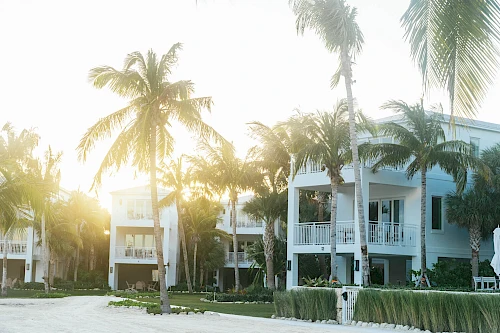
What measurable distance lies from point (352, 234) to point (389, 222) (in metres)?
1.61

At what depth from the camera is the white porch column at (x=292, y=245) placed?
30938mm

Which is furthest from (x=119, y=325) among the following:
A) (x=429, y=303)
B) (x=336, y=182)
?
(x=336, y=182)

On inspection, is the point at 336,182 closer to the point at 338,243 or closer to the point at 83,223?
the point at 338,243

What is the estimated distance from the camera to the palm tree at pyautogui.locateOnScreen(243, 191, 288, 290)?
3534 cm

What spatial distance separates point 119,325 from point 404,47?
14768 mm

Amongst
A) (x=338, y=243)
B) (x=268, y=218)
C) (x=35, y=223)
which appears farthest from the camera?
(x=35, y=223)

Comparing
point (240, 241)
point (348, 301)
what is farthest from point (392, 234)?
point (240, 241)

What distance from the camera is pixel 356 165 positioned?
24078 mm

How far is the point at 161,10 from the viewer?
611cm

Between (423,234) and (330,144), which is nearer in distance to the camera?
(423,234)

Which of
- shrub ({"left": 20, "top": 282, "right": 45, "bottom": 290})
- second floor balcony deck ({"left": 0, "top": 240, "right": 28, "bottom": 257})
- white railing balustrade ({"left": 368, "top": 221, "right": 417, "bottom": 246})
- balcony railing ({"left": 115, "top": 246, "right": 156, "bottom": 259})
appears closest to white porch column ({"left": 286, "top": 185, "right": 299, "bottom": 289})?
white railing balustrade ({"left": 368, "top": 221, "right": 417, "bottom": 246})

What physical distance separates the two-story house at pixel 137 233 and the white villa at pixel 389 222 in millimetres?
21504

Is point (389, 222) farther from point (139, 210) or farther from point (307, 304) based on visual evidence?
point (139, 210)

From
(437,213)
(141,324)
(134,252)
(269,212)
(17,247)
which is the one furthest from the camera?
(17,247)
